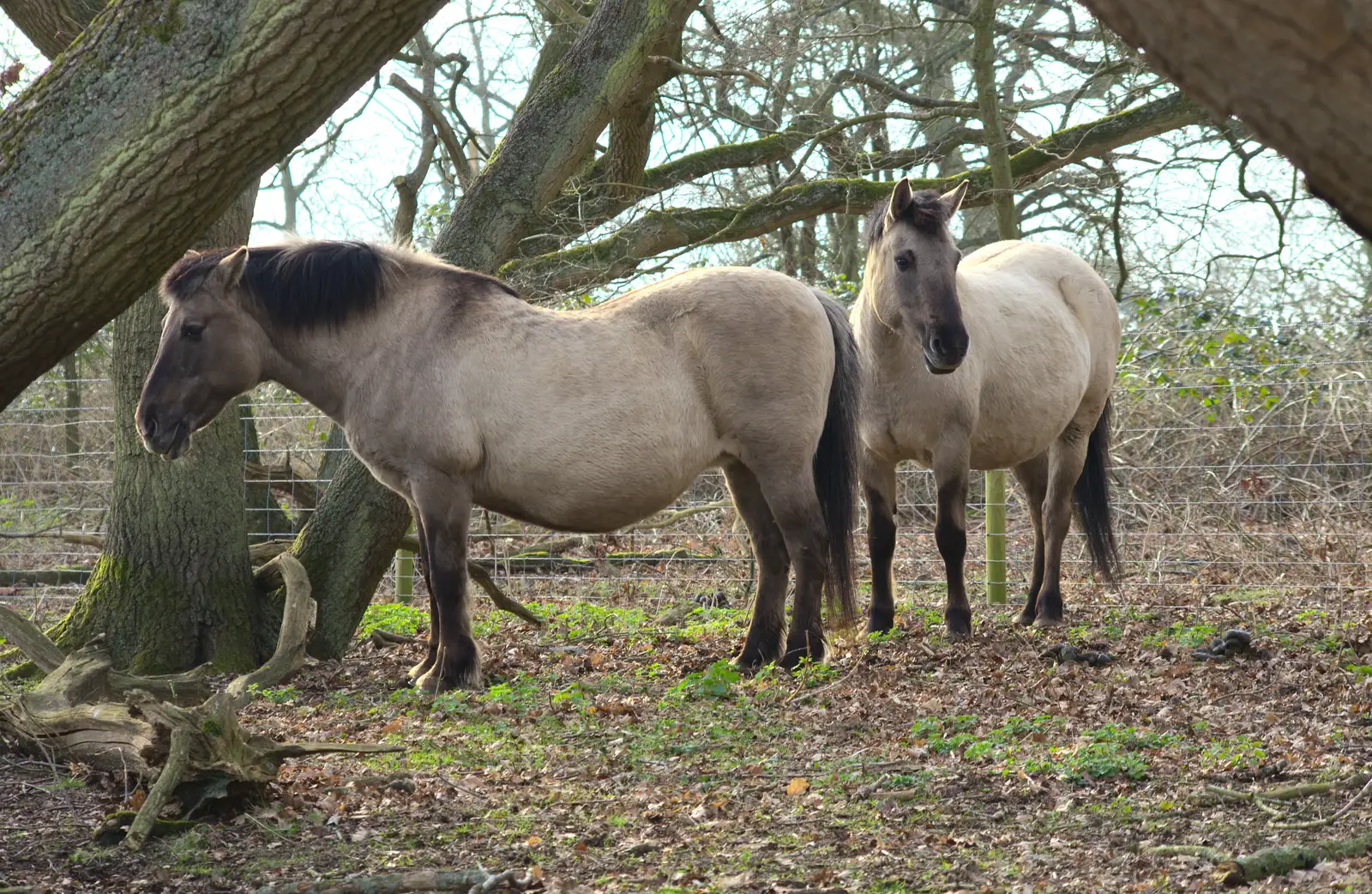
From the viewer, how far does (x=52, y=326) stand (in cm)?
297

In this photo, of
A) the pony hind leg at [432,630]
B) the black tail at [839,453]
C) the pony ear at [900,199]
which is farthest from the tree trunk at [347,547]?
the pony ear at [900,199]

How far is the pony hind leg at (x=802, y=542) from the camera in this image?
19.8 feet

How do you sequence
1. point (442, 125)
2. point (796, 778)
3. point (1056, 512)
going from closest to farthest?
point (796, 778) < point (1056, 512) < point (442, 125)

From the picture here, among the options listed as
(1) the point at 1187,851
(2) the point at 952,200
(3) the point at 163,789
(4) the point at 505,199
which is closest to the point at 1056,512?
(2) the point at 952,200

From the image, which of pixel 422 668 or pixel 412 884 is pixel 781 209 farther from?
pixel 412 884

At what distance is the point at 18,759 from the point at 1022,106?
8057 mm

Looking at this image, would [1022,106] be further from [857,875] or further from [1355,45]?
[1355,45]

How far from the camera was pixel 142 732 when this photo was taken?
3795 mm

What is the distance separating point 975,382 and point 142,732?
4.75 metres

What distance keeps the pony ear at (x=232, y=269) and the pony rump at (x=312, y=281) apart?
60mm

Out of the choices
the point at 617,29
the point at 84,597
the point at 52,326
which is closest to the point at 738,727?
the point at 52,326

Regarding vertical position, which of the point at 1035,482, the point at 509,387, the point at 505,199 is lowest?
the point at 1035,482

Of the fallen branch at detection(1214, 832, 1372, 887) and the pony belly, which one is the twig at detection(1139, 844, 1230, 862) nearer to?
the fallen branch at detection(1214, 832, 1372, 887)

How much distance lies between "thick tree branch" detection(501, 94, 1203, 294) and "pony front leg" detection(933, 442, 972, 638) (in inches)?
105
